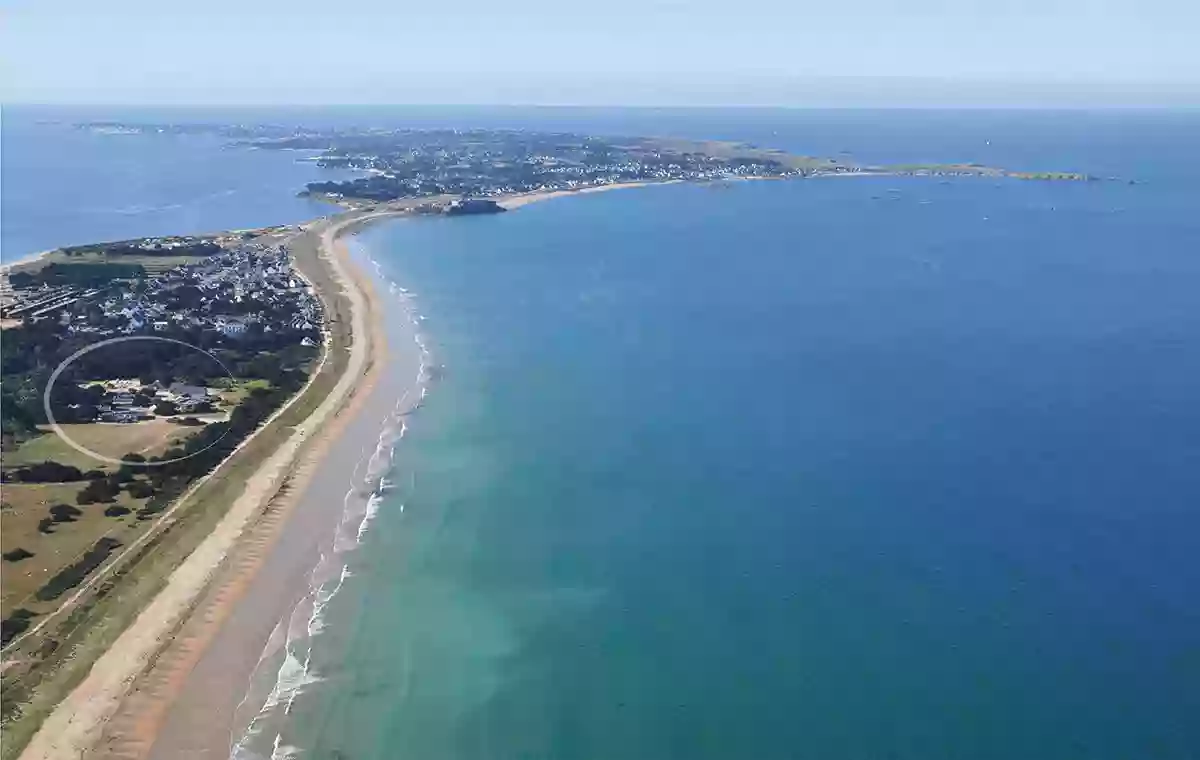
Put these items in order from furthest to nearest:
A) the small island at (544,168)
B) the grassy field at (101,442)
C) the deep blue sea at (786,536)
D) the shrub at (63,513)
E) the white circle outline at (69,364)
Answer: the small island at (544,168)
the grassy field at (101,442)
the white circle outline at (69,364)
the shrub at (63,513)
the deep blue sea at (786,536)

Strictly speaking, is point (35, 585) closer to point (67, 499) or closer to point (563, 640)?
point (67, 499)

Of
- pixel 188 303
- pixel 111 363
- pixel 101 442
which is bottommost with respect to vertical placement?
pixel 101 442

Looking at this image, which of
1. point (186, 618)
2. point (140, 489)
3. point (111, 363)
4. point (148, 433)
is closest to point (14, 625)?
point (186, 618)

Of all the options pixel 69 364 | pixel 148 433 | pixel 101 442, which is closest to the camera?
pixel 101 442

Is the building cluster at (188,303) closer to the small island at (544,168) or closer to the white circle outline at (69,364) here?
the white circle outline at (69,364)

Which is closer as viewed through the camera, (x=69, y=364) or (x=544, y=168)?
(x=69, y=364)

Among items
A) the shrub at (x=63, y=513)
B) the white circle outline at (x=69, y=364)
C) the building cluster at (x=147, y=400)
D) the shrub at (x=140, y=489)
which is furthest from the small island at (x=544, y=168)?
the shrub at (x=63, y=513)

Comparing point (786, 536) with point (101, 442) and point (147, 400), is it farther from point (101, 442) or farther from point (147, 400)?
point (147, 400)
